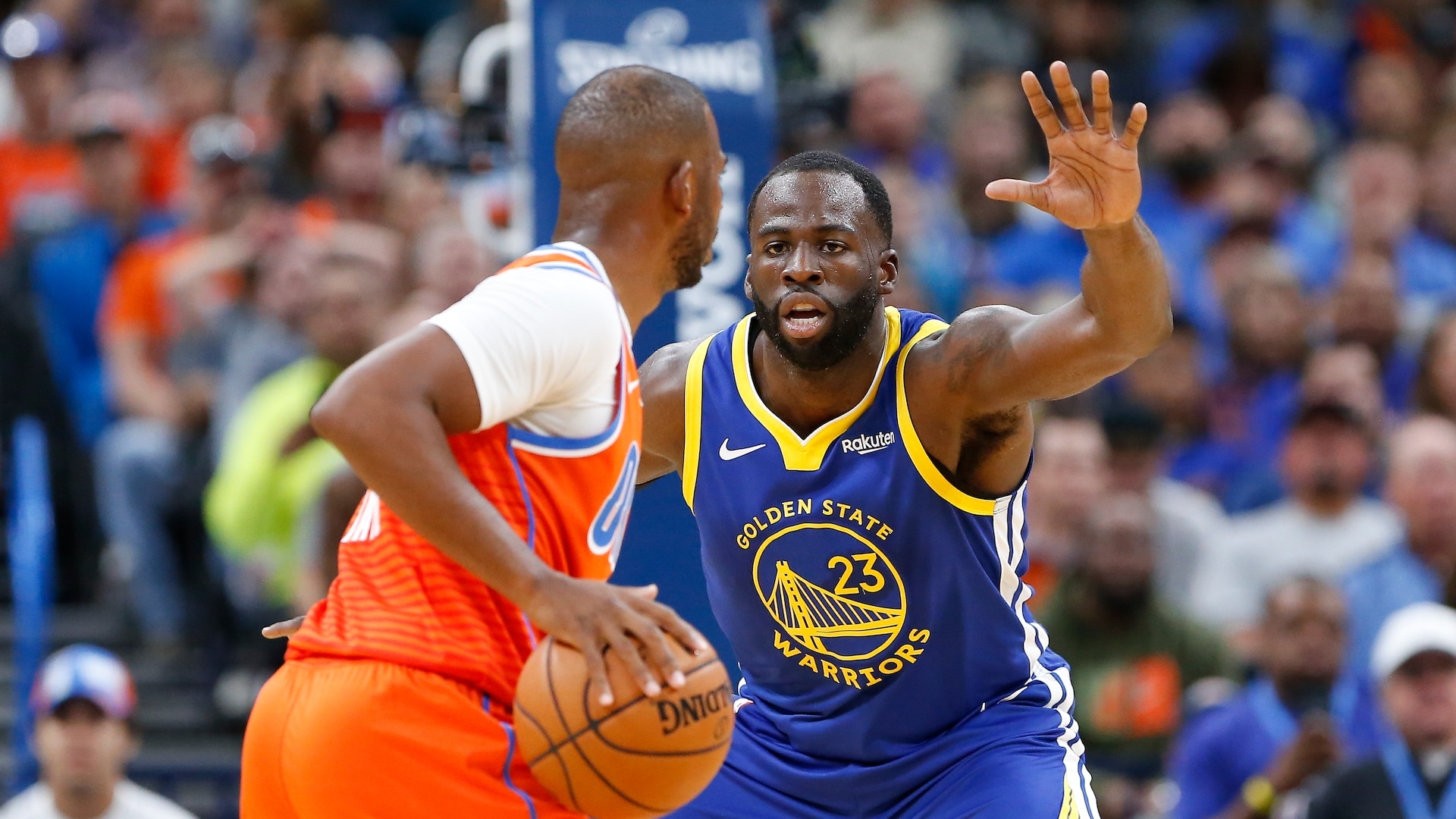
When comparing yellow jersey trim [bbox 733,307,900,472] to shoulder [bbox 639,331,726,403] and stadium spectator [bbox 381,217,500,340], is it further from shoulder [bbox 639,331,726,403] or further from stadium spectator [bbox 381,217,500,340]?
stadium spectator [bbox 381,217,500,340]

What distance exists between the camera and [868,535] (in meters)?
4.67

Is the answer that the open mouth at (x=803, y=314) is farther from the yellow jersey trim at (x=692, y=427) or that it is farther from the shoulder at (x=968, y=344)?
the yellow jersey trim at (x=692, y=427)

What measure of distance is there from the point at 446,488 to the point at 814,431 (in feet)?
4.96

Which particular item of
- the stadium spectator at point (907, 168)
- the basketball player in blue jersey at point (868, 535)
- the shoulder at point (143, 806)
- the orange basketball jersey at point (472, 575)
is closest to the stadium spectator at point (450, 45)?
the stadium spectator at point (907, 168)

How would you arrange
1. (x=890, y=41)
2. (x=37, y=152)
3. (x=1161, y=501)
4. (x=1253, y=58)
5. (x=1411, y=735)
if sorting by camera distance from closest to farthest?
1. (x=1411, y=735)
2. (x=1161, y=501)
3. (x=37, y=152)
4. (x=890, y=41)
5. (x=1253, y=58)

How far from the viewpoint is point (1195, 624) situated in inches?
300

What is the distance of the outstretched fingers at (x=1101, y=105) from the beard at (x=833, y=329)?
76cm

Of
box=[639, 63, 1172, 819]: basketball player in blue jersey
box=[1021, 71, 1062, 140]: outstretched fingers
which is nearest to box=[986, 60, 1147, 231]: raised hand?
box=[1021, 71, 1062, 140]: outstretched fingers

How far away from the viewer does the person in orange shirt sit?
31.7 ft

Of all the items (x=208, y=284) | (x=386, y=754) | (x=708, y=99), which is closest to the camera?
(x=386, y=754)

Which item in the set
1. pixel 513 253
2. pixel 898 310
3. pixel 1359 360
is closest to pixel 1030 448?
pixel 898 310

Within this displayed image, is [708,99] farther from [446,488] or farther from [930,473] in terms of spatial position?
[446,488]

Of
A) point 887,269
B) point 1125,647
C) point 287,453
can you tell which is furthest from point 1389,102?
point 887,269

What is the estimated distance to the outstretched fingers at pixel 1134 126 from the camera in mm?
3973
